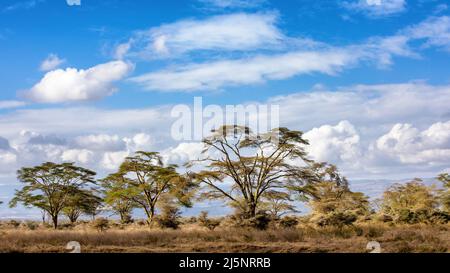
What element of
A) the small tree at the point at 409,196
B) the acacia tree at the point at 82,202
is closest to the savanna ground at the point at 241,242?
the small tree at the point at 409,196

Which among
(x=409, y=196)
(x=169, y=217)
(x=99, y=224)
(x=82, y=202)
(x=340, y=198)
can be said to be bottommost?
(x=99, y=224)

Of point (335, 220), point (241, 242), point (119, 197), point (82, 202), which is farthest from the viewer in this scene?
point (82, 202)

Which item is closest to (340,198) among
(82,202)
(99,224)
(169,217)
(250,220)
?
A: (169,217)

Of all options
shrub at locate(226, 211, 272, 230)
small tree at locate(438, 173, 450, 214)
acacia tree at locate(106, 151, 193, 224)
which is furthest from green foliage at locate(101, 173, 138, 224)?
small tree at locate(438, 173, 450, 214)

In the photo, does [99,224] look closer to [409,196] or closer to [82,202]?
[82,202]

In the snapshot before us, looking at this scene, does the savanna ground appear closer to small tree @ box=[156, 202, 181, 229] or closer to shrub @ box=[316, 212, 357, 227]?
shrub @ box=[316, 212, 357, 227]

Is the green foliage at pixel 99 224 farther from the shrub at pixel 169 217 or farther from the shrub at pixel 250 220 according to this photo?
the shrub at pixel 250 220

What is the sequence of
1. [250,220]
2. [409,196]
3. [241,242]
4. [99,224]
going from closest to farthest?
[241,242]
[250,220]
[99,224]
[409,196]

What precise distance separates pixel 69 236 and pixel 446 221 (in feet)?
82.0

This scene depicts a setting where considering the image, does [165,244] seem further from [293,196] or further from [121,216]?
[121,216]

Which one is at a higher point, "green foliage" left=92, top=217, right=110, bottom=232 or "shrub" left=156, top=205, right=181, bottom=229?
"shrub" left=156, top=205, right=181, bottom=229
